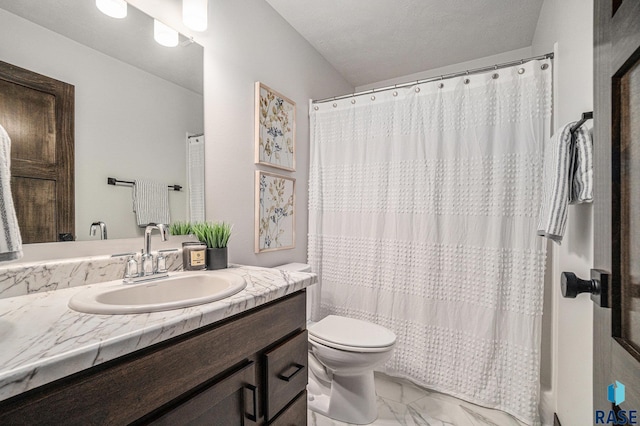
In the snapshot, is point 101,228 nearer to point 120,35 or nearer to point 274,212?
point 120,35

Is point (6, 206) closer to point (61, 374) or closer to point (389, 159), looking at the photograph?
point (61, 374)

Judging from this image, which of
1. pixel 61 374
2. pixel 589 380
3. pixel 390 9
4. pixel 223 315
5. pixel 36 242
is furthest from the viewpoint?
pixel 390 9

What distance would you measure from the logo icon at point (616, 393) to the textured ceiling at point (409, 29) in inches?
80.9

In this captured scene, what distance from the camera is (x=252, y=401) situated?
2.79ft

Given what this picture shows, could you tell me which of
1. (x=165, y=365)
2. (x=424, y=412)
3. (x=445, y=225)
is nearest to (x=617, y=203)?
(x=165, y=365)

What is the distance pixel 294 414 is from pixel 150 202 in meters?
1.03

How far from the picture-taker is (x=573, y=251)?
49.9 inches

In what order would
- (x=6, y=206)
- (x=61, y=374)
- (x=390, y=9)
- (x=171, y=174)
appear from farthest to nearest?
(x=390, y=9), (x=171, y=174), (x=6, y=206), (x=61, y=374)

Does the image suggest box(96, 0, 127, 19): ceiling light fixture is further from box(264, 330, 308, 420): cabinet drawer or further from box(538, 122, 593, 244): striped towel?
box(538, 122, 593, 244): striped towel

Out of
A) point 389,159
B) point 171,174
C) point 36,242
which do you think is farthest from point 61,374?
point 389,159

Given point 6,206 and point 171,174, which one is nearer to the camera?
point 6,206

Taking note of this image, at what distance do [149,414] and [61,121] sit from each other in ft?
3.16

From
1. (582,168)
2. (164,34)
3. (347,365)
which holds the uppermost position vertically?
(164,34)

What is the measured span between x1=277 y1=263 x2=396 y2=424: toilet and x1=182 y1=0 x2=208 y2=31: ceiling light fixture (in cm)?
162
